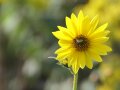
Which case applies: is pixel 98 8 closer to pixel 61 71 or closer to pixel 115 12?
pixel 115 12

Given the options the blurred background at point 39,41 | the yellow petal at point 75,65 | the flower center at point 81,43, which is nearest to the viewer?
the yellow petal at point 75,65

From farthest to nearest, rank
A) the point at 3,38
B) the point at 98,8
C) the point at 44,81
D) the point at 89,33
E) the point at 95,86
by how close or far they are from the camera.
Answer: the point at 3,38 < the point at 44,81 < the point at 98,8 < the point at 95,86 < the point at 89,33

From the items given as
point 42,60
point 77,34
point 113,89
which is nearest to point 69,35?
point 77,34

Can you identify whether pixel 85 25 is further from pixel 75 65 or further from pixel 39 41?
pixel 39 41

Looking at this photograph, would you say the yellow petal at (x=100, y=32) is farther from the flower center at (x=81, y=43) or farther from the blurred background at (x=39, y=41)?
the blurred background at (x=39, y=41)

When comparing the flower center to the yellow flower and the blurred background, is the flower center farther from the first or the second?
the blurred background

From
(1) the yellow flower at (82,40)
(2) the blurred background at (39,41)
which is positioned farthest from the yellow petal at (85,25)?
→ (2) the blurred background at (39,41)

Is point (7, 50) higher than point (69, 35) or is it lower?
higher
